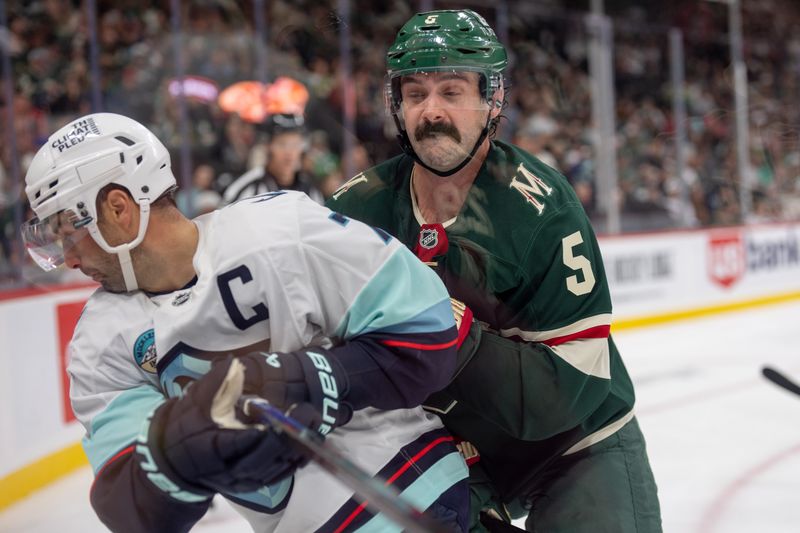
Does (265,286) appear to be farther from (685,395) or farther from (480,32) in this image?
(685,395)

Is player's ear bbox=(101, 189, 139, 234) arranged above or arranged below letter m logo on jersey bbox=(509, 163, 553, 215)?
above

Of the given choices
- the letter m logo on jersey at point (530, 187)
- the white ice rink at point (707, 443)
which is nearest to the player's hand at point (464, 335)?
the letter m logo on jersey at point (530, 187)

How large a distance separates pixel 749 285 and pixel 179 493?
685 centimetres

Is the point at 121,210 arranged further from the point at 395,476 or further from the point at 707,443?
the point at 707,443

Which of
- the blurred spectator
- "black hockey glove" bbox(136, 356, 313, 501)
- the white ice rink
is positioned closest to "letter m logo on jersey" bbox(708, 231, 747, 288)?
the white ice rink

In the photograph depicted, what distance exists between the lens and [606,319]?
147 centimetres

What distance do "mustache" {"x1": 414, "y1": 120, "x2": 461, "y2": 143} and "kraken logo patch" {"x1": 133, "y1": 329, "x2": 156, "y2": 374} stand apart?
1.73 ft

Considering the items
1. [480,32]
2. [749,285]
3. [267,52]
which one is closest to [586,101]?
[749,285]

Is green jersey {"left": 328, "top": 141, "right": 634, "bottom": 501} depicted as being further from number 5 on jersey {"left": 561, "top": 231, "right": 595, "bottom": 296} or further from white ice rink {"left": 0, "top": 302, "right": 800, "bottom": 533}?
white ice rink {"left": 0, "top": 302, "right": 800, "bottom": 533}

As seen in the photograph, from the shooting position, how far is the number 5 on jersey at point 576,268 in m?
1.43

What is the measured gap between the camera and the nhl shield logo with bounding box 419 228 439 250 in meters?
1.44

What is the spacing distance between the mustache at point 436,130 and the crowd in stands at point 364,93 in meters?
0.22

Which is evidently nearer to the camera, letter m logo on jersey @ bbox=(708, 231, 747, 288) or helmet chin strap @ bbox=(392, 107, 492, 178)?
helmet chin strap @ bbox=(392, 107, 492, 178)

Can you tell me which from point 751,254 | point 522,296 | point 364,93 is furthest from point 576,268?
point 751,254
